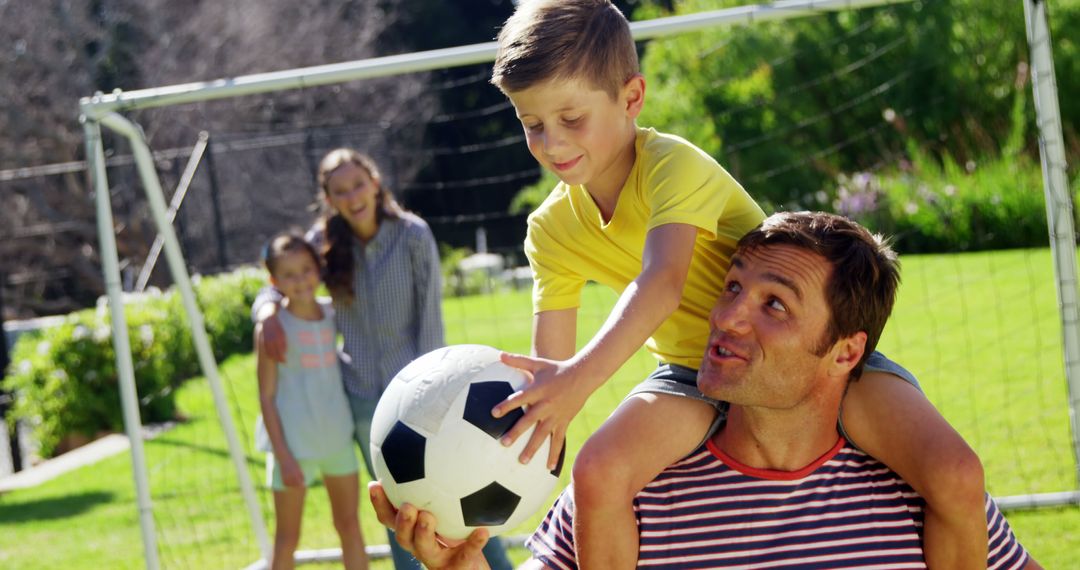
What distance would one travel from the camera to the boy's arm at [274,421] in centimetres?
514

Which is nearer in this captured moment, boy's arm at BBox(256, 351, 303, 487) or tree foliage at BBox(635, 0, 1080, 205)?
boy's arm at BBox(256, 351, 303, 487)

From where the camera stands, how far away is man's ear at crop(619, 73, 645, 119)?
2.97 meters

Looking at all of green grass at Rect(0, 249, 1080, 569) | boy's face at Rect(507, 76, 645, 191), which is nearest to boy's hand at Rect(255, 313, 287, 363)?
green grass at Rect(0, 249, 1080, 569)

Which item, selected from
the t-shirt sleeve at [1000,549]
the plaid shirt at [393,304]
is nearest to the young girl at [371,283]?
the plaid shirt at [393,304]

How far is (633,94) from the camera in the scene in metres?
3.02

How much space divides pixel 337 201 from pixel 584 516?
2.83m

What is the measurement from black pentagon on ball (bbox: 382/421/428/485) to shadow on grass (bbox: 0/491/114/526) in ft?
19.4

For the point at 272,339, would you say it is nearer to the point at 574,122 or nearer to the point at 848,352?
the point at 574,122

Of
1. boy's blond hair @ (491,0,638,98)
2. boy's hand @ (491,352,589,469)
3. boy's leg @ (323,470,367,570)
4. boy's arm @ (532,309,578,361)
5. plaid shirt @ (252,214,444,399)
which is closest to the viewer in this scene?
boy's hand @ (491,352,589,469)

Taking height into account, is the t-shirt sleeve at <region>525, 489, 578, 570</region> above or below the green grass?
above

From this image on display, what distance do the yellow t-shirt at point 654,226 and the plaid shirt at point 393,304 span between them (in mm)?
1799

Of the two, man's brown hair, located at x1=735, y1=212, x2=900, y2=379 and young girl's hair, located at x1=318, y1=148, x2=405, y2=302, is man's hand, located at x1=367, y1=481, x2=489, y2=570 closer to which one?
man's brown hair, located at x1=735, y1=212, x2=900, y2=379

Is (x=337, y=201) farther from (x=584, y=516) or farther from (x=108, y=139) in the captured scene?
(x=108, y=139)

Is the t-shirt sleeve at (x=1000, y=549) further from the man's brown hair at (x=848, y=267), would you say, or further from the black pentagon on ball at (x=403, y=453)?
the black pentagon on ball at (x=403, y=453)
